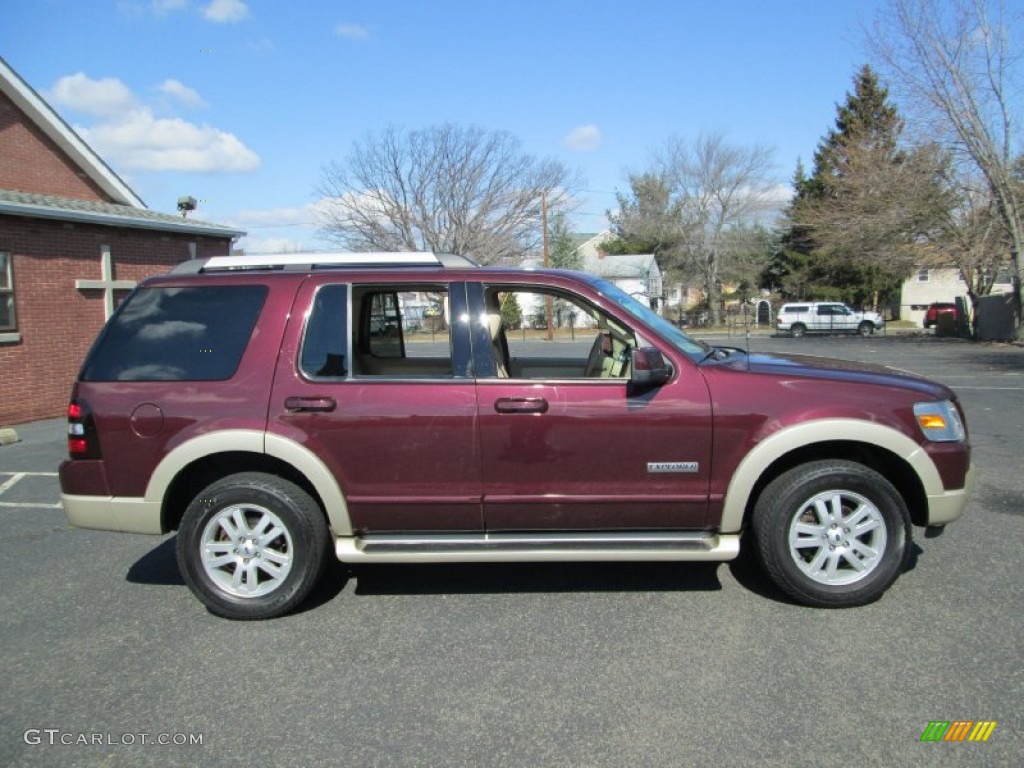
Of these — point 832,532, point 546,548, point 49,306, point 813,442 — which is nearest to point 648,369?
point 813,442

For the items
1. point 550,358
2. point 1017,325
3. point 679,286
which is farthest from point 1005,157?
point 679,286

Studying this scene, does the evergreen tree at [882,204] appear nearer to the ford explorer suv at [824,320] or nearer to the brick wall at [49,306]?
the ford explorer suv at [824,320]

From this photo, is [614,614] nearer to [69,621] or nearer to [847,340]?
[69,621]

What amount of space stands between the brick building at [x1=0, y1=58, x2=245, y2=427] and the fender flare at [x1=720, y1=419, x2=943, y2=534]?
12.0 m

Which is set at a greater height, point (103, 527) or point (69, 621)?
point (103, 527)

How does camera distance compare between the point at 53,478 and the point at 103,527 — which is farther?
the point at 53,478

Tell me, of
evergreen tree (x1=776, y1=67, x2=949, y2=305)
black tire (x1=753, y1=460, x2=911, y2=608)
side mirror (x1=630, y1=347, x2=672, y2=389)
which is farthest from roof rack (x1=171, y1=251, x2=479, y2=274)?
evergreen tree (x1=776, y1=67, x2=949, y2=305)

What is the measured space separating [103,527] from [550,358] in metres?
3.06

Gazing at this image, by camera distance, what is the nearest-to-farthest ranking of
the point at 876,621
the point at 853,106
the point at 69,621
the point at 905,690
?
the point at 905,690
the point at 876,621
the point at 69,621
the point at 853,106

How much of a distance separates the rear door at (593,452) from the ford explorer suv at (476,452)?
0.01 m

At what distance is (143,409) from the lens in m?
3.97

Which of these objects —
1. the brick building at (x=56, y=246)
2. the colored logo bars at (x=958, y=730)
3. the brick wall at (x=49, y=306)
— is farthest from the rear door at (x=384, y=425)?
the brick building at (x=56, y=246)

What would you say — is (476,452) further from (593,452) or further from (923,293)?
(923,293)

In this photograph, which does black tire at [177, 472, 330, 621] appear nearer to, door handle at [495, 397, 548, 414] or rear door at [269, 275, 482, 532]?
rear door at [269, 275, 482, 532]
